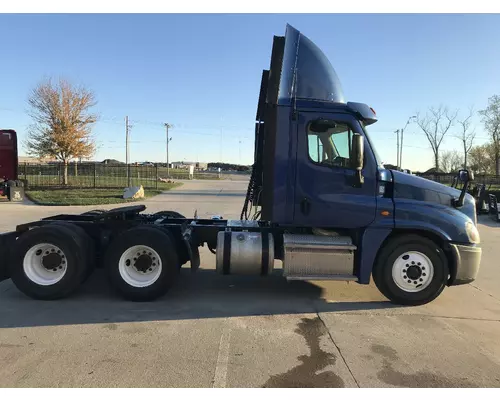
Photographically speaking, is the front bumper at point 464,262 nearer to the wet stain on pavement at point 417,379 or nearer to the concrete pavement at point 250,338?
the concrete pavement at point 250,338

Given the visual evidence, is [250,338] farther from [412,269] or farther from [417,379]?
[412,269]

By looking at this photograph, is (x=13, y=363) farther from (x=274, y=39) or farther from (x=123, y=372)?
(x=274, y=39)

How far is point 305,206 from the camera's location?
18.3ft

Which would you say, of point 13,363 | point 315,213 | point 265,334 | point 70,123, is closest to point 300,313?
point 265,334

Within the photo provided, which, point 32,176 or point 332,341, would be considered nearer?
point 332,341

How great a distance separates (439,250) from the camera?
5523mm

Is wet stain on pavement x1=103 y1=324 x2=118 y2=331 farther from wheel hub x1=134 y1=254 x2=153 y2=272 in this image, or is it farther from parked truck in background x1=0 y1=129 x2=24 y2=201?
parked truck in background x1=0 y1=129 x2=24 y2=201

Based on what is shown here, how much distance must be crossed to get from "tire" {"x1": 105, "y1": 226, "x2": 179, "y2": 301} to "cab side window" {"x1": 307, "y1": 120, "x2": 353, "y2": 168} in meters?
2.38

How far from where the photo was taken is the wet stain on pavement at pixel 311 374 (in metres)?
3.43

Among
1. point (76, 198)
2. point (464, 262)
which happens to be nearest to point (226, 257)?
point (464, 262)

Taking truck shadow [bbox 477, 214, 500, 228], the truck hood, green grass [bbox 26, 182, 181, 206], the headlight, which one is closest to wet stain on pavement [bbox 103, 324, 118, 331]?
the truck hood

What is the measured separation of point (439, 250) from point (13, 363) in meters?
5.20

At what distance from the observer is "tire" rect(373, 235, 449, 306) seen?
5.50 metres

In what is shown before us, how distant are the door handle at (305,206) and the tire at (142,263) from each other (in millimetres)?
1870
